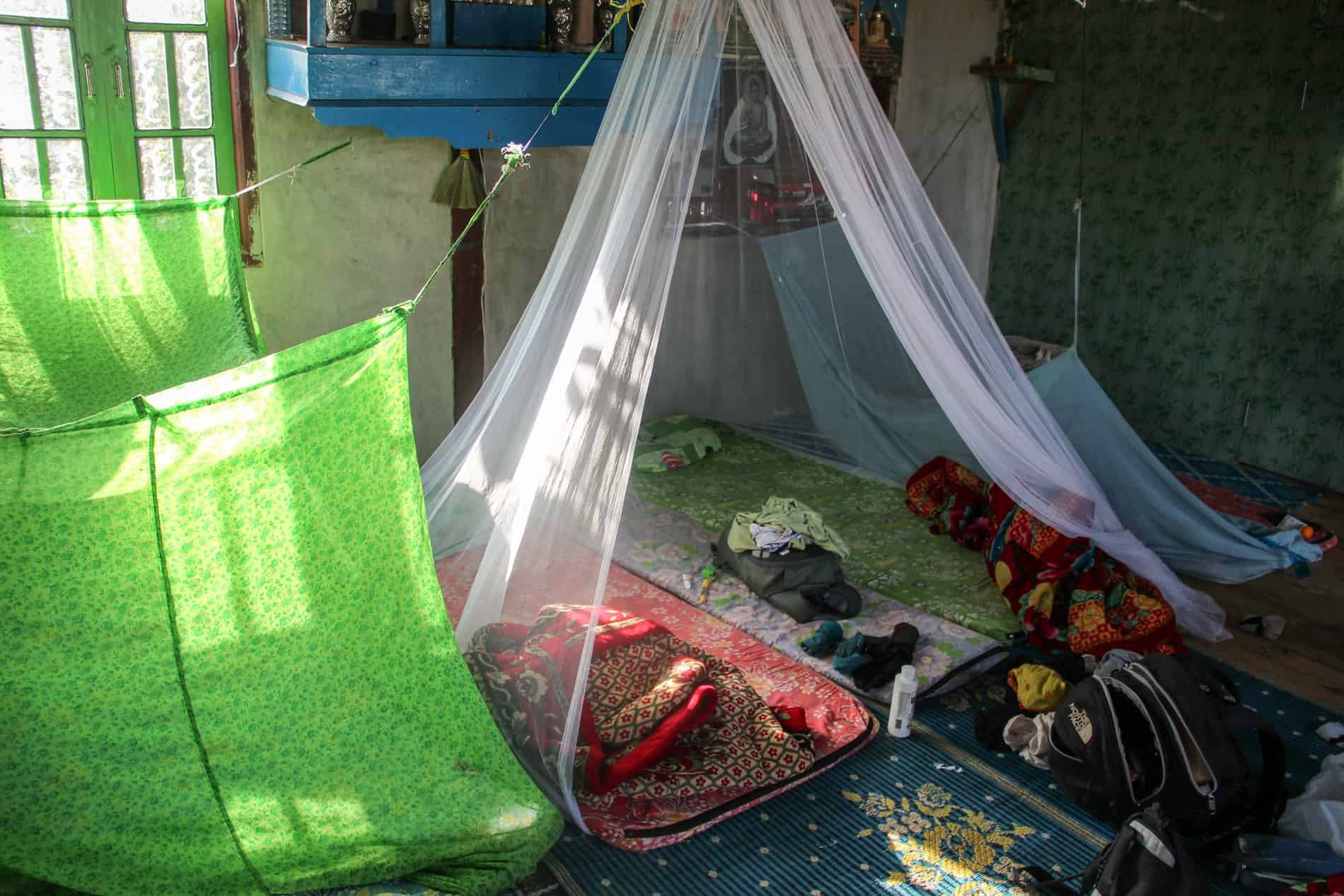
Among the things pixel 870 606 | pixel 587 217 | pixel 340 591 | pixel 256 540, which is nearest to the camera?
pixel 256 540

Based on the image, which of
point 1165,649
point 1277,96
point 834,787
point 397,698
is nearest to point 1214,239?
point 1277,96

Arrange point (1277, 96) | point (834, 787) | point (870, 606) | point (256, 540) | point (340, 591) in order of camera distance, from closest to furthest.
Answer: point (256, 540)
point (340, 591)
point (834, 787)
point (870, 606)
point (1277, 96)

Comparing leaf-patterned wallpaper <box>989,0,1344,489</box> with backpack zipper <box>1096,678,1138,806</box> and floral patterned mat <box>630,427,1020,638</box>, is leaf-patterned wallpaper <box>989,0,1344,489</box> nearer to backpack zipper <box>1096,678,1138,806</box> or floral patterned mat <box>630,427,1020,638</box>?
floral patterned mat <box>630,427,1020,638</box>

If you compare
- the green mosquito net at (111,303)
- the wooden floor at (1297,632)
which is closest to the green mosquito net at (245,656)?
the green mosquito net at (111,303)

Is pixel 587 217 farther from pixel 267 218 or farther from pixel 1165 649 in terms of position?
pixel 1165 649

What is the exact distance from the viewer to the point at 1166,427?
517cm

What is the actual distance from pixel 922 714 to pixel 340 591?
5.44ft

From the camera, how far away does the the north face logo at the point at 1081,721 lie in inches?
103

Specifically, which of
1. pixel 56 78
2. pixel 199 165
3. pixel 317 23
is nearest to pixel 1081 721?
pixel 317 23

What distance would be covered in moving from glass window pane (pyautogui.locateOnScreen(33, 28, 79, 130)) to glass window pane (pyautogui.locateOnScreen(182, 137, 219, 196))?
31cm

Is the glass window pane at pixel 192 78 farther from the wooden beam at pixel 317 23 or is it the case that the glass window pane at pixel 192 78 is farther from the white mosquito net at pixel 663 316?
the white mosquito net at pixel 663 316

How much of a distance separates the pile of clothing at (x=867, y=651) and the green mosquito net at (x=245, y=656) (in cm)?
109

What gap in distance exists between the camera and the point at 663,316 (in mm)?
3260

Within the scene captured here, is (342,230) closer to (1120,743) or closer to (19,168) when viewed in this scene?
(19,168)
